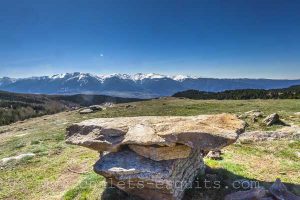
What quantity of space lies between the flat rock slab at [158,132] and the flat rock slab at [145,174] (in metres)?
1.02

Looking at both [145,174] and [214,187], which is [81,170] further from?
[214,187]

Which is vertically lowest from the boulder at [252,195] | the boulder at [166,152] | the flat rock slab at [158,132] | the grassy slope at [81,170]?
the grassy slope at [81,170]

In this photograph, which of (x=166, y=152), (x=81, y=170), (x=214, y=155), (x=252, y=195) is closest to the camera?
(x=252, y=195)

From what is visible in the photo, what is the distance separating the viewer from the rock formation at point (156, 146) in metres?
17.5

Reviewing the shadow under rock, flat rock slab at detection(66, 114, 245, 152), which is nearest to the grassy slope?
the shadow under rock

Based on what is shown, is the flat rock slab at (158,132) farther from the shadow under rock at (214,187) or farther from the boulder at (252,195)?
the shadow under rock at (214,187)

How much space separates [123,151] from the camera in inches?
777

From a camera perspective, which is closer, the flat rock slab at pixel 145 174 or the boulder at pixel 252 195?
the boulder at pixel 252 195

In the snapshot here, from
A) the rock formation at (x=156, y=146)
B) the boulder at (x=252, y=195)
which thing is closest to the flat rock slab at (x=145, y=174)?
the rock formation at (x=156, y=146)

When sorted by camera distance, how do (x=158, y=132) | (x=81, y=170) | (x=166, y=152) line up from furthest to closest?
(x=81, y=170)
(x=158, y=132)
(x=166, y=152)

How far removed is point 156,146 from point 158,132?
2.83ft

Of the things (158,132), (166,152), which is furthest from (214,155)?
(158,132)

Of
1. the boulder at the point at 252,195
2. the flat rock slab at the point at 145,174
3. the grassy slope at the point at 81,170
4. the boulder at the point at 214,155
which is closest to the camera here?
the boulder at the point at 252,195

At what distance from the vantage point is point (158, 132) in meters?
18.5
